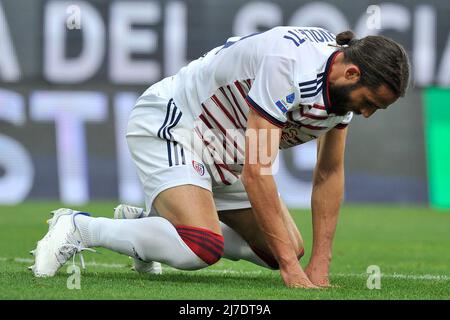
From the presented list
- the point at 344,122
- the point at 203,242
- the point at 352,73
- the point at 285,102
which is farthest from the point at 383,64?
the point at 203,242

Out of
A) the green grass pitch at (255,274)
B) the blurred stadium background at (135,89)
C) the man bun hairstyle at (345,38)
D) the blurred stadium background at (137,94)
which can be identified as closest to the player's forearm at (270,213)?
the green grass pitch at (255,274)

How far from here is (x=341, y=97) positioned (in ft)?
15.8

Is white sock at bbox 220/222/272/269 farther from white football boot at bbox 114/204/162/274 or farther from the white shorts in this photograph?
white football boot at bbox 114/204/162/274

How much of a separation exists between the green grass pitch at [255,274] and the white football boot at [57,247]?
0.09 meters

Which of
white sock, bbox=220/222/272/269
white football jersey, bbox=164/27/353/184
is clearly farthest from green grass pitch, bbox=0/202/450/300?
white football jersey, bbox=164/27/353/184

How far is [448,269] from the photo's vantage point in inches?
263

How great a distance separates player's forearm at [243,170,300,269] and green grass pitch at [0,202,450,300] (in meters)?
0.18

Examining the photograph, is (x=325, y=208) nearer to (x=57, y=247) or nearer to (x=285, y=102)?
(x=285, y=102)

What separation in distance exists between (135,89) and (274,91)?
9143 mm

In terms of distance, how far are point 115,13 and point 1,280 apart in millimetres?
9085

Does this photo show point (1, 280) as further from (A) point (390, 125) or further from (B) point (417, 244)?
(A) point (390, 125)

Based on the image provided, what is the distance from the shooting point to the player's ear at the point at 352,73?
4.71m
